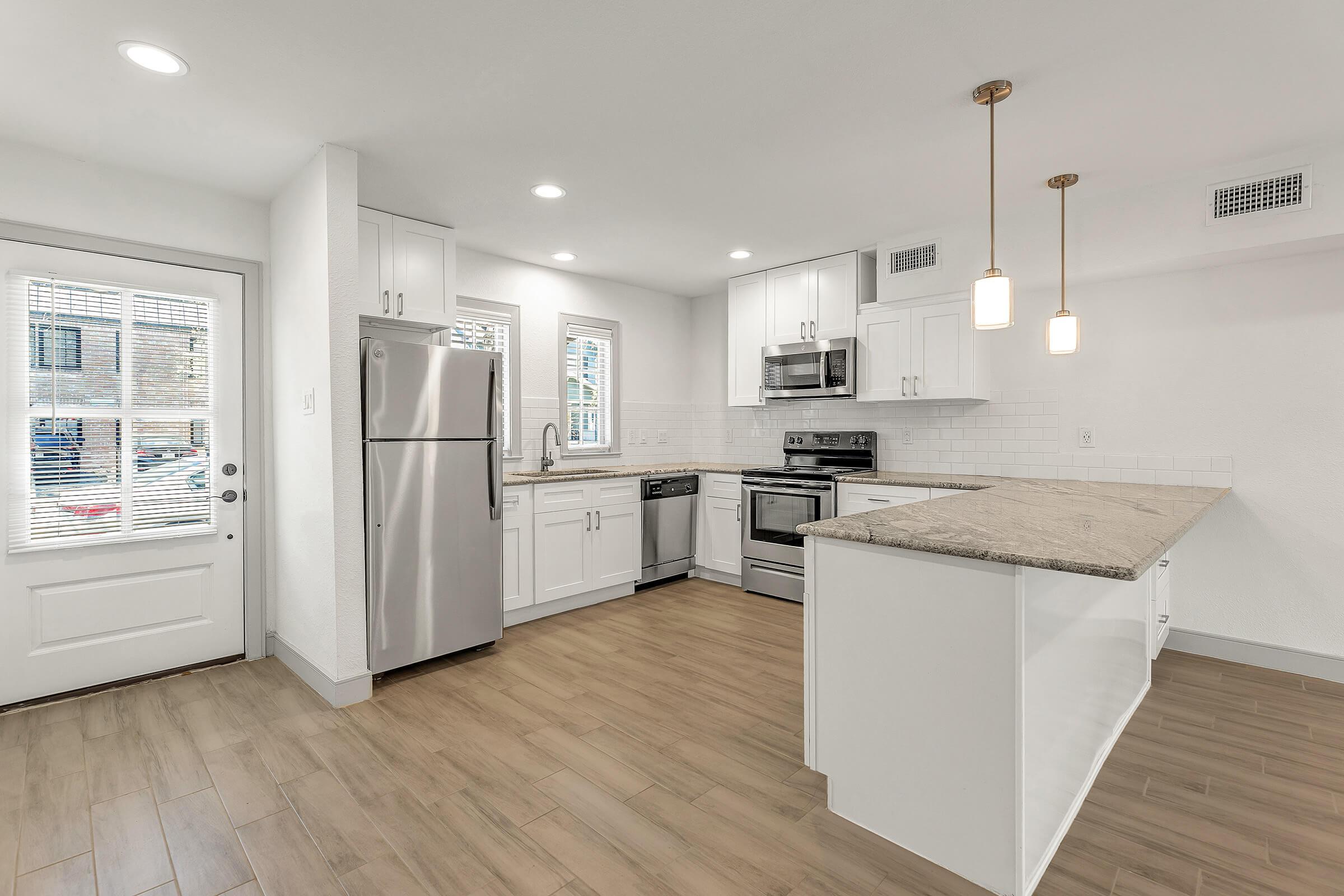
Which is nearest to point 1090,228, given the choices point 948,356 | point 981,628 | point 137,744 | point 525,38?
point 948,356

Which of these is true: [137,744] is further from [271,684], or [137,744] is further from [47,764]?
[271,684]

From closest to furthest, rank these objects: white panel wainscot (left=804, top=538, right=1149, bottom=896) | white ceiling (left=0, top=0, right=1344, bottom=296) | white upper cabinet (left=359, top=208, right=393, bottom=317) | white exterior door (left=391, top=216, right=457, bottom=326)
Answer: white panel wainscot (left=804, top=538, right=1149, bottom=896) → white ceiling (left=0, top=0, right=1344, bottom=296) → white upper cabinet (left=359, top=208, right=393, bottom=317) → white exterior door (left=391, top=216, right=457, bottom=326)

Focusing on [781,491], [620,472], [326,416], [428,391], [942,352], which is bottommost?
[781,491]

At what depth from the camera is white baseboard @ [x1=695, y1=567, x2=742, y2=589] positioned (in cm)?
493

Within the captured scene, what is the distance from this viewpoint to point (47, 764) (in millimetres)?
2291

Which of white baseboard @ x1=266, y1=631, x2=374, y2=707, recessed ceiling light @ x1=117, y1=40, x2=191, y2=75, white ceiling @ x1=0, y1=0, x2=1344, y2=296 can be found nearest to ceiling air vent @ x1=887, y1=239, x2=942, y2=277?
white ceiling @ x1=0, y1=0, x2=1344, y2=296

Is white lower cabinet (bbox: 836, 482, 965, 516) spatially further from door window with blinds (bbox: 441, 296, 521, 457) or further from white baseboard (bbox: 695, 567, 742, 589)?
door window with blinds (bbox: 441, 296, 521, 457)

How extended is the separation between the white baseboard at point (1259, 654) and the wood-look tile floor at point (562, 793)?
0.10 metres

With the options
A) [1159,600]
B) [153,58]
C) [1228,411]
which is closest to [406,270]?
[153,58]

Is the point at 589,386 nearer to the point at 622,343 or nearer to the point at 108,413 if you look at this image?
the point at 622,343

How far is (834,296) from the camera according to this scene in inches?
176

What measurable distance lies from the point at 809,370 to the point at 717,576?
1.80 meters

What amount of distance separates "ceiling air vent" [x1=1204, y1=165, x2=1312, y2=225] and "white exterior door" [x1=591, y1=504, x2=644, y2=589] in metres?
3.66

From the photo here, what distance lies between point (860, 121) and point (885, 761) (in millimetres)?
2372
